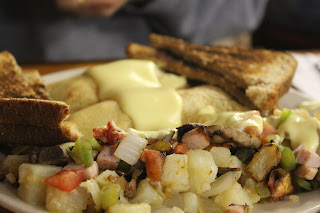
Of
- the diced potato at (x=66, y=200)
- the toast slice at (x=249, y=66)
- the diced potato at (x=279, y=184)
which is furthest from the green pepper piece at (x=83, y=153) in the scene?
the toast slice at (x=249, y=66)

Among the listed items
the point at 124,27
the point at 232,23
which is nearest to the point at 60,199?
the point at 124,27

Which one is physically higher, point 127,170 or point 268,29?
point 127,170

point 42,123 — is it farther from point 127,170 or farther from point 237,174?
point 237,174

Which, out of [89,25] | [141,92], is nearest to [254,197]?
[141,92]

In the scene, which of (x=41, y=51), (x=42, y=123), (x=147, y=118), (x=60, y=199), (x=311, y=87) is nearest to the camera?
(x=60, y=199)

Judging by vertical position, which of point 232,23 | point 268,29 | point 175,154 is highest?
point 175,154

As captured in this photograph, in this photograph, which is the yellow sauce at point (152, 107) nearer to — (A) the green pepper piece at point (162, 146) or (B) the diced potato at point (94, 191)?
(A) the green pepper piece at point (162, 146)

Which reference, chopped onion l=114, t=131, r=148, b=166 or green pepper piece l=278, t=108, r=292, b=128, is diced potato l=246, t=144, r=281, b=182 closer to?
green pepper piece l=278, t=108, r=292, b=128
